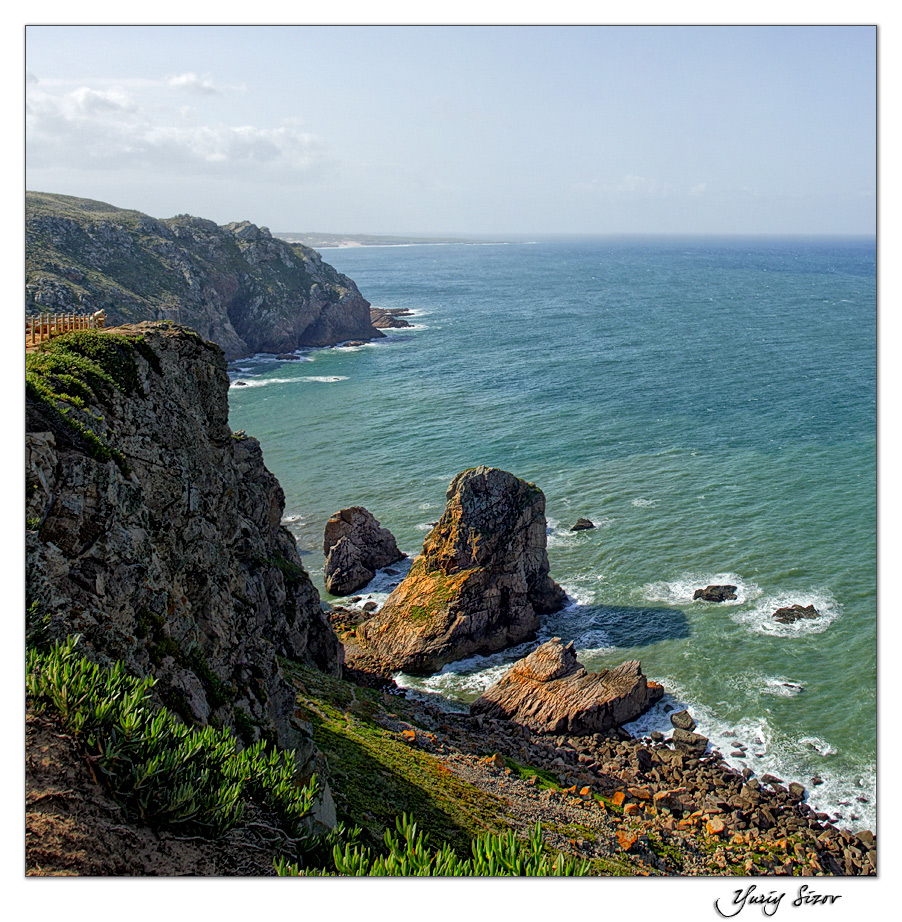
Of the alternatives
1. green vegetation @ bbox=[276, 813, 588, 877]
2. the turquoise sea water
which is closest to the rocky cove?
green vegetation @ bbox=[276, 813, 588, 877]


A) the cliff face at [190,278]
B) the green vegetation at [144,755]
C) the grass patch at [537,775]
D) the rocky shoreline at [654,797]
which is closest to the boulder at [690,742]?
the rocky shoreline at [654,797]

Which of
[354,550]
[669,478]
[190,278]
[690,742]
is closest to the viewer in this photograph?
[690,742]

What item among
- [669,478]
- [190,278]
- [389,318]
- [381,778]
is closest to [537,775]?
[381,778]

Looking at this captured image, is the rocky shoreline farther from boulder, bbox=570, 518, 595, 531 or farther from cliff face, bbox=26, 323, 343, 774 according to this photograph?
boulder, bbox=570, 518, 595, 531

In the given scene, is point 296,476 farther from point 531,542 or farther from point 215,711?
point 215,711

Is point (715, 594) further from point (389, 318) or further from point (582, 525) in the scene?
point (389, 318)

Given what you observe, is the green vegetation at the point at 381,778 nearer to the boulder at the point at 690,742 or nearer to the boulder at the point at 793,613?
the boulder at the point at 690,742

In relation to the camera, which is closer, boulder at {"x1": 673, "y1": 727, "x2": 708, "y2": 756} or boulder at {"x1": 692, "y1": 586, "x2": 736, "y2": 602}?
boulder at {"x1": 673, "y1": 727, "x2": 708, "y2": 756}
